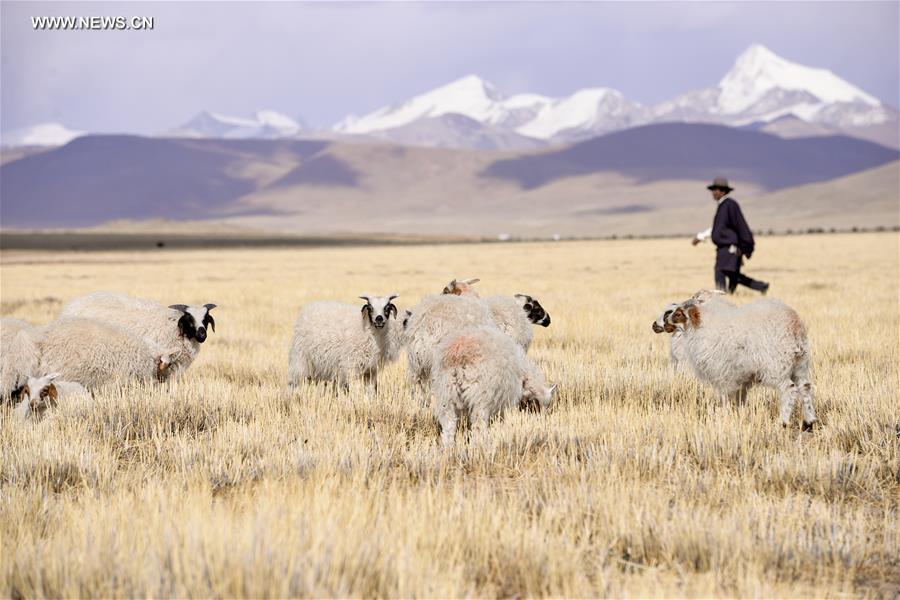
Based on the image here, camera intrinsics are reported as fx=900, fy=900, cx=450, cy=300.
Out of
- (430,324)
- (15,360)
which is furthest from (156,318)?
(430,324)

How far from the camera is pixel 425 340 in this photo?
776cm

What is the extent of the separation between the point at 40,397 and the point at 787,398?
18.7ft

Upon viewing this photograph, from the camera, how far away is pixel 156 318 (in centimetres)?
965

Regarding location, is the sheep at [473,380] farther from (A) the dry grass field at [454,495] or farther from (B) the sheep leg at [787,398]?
(B) the sheep leg at [787,398]

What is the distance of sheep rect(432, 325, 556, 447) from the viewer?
6.27 m

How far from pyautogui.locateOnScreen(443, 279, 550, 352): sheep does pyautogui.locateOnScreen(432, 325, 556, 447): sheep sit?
2334 millimetres

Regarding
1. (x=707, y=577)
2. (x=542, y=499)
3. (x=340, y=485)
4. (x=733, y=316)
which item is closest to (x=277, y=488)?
(x=340, y=485)

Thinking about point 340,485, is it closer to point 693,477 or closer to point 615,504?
point 615,504

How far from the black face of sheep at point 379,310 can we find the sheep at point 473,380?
6.36ft

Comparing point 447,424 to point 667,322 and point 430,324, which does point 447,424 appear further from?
point 667,322

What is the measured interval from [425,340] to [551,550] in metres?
4.08

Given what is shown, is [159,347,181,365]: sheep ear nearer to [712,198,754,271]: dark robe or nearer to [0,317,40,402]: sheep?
[0,317,40,402]: sheep

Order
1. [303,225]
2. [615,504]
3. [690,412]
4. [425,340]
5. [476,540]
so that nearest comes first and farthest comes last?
[476,540], [615,504], [690,412], [425,340], [303,225]

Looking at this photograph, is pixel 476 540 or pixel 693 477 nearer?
pixel 476 540
